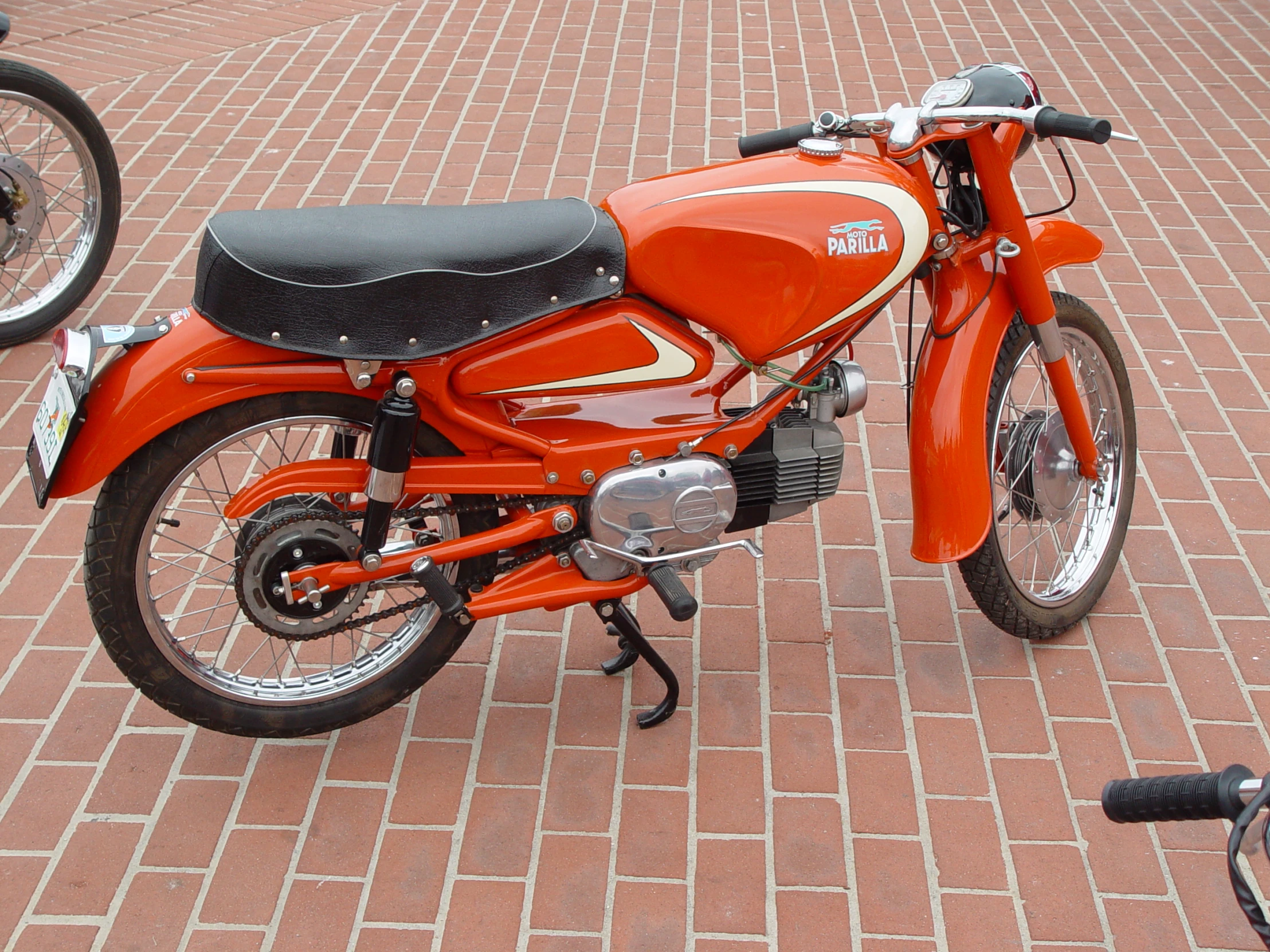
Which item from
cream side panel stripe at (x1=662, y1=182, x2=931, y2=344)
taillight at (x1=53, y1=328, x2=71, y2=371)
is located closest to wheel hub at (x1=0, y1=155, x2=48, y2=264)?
taillight at (x1=53, y1=328, x2=71, y2=371)

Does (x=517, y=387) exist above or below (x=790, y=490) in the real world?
above

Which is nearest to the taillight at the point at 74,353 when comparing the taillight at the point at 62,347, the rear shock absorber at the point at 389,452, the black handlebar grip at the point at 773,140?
the taillight at the point at 62,347

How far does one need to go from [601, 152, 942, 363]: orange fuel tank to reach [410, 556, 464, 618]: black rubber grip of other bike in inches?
29.5

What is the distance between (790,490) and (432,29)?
5163 millimetres

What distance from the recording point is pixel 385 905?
8.82ft

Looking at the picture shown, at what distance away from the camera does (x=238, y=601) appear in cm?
272

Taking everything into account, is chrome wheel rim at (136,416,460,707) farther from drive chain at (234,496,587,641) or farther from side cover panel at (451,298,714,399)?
side cover panel at (451,298,714,399)

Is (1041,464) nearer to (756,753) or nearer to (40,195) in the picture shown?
(756,753)

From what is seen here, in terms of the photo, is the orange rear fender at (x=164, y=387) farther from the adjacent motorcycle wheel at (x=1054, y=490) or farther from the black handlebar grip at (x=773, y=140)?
the adjacent motorcycle wheel at (x=1054, y=490)

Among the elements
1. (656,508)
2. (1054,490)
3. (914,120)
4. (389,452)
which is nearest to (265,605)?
(389,452)

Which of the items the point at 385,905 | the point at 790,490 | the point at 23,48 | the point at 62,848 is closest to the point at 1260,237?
the point at 790,490

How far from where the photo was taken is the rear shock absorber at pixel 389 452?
99.3 inches

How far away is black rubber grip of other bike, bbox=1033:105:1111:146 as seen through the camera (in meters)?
2.45

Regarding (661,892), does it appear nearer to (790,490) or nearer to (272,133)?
(790,490)
